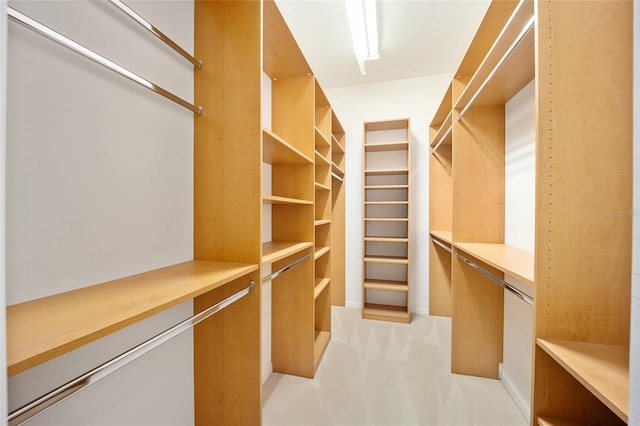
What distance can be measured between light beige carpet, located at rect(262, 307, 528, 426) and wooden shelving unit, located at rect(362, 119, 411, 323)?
82 cm

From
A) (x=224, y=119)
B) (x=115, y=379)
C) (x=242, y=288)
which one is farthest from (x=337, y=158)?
(x=115, y=379)

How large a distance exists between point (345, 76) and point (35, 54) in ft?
9.60

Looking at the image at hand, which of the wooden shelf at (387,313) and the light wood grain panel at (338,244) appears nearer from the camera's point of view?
the wooden shelf at (387,313)

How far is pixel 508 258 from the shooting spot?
56.0 inches

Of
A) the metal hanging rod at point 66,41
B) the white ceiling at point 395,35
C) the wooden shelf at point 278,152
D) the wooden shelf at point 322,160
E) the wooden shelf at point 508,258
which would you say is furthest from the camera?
the wooden shelf at point 322,160

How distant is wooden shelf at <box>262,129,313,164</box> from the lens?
1.40 metres

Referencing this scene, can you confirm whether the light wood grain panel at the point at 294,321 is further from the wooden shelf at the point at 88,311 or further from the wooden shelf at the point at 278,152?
the wooden shelf at the point at 88,311

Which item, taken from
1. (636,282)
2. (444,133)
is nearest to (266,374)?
(636,282)

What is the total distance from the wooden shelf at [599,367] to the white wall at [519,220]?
30.0 inches

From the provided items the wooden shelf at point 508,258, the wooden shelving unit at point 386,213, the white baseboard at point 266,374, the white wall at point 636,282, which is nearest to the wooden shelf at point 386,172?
the wooden shelving unit at point 386,213

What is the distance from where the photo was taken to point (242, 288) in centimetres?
127

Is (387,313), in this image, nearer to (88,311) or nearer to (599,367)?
(599,367)

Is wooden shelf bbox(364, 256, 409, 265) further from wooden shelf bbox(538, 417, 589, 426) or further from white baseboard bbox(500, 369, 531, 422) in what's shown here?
wooden shelf bbox(538, 417, 589, 426)

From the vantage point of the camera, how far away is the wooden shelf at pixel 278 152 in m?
1.40
